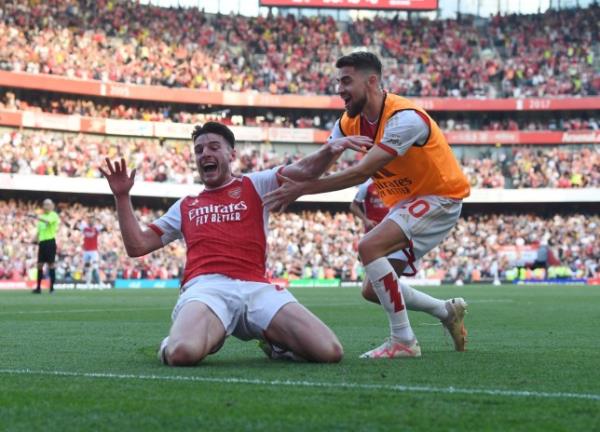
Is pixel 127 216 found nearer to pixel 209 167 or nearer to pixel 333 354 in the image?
pixel 209 167

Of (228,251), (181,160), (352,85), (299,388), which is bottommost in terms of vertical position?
(299,388)

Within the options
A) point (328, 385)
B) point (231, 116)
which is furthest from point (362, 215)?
point (231, 116)

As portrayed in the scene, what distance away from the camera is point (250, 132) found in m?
52.4

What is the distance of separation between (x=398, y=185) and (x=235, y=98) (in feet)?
145

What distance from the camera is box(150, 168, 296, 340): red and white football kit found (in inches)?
263

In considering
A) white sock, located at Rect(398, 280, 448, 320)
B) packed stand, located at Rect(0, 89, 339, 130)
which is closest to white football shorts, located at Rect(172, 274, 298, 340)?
white sock, located at Rect(398, 280, 448, 320)

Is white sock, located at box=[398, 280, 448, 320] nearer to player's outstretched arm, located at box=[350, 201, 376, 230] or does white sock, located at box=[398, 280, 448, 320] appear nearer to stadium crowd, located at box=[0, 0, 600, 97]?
player's outstretched arm, located at box=[350, 201, 376, 230]

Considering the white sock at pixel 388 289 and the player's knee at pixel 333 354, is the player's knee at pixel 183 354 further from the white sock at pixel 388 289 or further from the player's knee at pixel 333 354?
the white sock at pixel 388 289

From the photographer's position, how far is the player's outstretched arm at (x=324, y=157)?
6.68 m

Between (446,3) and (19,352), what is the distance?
56260 millimetres

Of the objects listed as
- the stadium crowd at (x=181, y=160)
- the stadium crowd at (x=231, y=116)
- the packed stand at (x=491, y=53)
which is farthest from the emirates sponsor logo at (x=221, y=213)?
the packed stand at (x=491, y=53)

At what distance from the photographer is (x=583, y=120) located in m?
54.7

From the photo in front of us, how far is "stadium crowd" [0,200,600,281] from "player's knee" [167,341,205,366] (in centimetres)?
3144

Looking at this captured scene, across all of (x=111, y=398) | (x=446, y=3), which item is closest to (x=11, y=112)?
(x=446, y=3)
